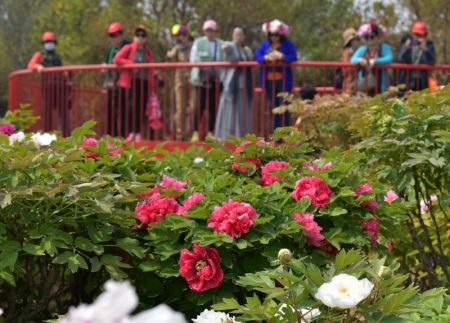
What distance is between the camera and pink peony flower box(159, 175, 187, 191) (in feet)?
12.1

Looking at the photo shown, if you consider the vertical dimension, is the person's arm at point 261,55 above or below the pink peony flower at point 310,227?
above

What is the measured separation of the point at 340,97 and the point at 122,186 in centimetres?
401

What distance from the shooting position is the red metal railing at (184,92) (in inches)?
378

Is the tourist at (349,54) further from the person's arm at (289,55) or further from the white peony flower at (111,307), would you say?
the white peony flower at (111,307)

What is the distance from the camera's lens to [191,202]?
Result: 11.3ft

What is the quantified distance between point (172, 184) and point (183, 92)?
6.64 metres

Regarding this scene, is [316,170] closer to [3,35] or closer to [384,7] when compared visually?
[384,7]

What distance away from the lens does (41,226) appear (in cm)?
321

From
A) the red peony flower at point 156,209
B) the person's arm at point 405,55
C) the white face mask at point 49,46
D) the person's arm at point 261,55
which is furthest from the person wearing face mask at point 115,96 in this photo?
the red peony flower at point 156,209

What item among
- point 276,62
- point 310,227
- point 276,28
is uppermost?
point 276,28

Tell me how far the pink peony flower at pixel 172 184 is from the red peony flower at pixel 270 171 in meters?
0.36

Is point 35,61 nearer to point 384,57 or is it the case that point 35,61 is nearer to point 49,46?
point 49,46

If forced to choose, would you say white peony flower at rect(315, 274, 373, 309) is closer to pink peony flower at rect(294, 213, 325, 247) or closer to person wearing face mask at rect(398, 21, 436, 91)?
pink peony flower at rect(294, 213, 325, 247)

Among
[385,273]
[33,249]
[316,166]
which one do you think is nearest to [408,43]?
[316,166]
